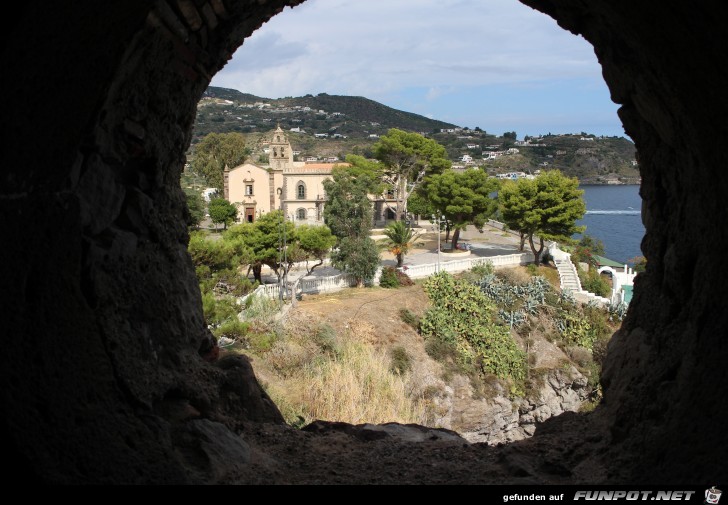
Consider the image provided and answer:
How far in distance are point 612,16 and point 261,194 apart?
128ft

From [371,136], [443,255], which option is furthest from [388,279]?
[371,136]

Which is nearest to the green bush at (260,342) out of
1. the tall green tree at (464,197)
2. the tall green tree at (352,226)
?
the tall green tree at (352,226)

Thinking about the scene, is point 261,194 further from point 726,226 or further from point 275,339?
point 726,226

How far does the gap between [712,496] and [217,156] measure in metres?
50.2

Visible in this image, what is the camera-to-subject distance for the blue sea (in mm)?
51750

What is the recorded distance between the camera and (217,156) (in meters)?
49.7

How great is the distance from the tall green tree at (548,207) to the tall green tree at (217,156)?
26.4 meters

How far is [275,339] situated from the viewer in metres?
17.2

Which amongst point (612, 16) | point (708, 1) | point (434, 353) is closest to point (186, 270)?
point (612, 16)

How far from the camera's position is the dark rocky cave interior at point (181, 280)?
1.96m

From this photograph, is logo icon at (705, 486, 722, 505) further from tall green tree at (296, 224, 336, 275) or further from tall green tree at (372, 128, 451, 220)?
tall green tree at (372, 128, 451, 220)

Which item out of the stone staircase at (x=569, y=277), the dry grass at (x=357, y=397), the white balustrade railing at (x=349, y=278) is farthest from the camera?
the stone staircase at (x=569, y=277)

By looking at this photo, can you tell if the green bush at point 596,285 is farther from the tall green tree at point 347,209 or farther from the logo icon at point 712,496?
the logo icon at point 712,496

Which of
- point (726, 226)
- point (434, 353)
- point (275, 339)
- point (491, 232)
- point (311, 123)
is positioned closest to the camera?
point (726, 226)
